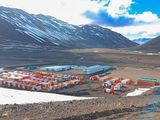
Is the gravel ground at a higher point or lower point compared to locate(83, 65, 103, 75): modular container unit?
lower

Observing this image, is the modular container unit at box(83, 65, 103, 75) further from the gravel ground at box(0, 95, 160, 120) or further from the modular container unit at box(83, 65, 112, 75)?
the gravel ground at box(0, 95, 160, 120)

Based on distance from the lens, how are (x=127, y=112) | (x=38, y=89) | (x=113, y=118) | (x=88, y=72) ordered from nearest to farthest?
(x=113, y=118), (x=127, y=112), (x=38, y=89), (x=88, y=72)

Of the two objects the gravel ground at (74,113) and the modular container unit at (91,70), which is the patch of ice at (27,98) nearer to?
the gravel ground at (74,113)

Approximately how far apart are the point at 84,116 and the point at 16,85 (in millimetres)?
32986

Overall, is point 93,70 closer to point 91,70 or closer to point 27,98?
point 91,70

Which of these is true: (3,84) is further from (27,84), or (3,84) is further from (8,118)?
(8,118)

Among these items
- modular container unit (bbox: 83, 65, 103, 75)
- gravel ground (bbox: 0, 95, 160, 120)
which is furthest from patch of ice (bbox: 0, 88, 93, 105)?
modular container unit (bbox: 83, 65, 103, 75)

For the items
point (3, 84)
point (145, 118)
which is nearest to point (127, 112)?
point (145, 118)

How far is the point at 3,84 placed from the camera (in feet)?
166

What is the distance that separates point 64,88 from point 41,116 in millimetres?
30289

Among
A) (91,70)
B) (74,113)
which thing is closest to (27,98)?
(74,113)

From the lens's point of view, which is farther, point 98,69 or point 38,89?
point 98,69

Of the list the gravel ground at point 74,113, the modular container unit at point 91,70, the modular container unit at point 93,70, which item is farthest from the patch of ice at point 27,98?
the modular container unit at point 93,70

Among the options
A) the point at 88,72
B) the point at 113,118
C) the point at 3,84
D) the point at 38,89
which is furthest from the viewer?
the point at 88,72
